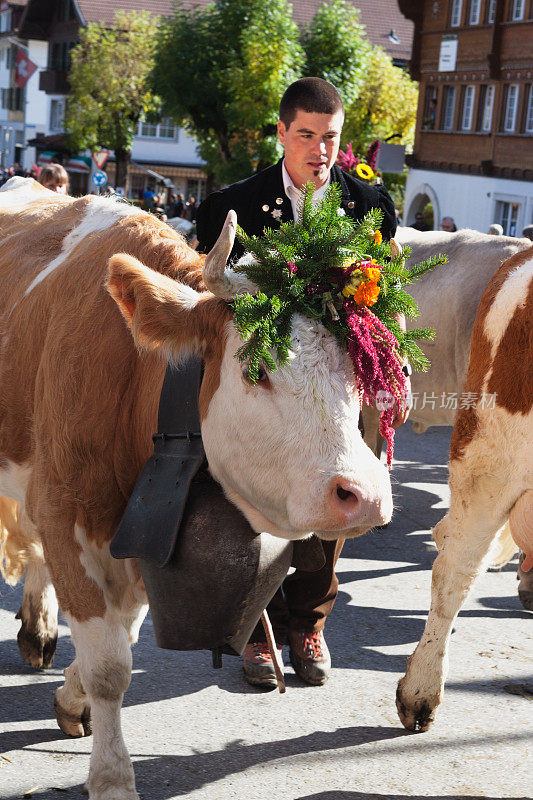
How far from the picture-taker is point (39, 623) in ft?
13.6

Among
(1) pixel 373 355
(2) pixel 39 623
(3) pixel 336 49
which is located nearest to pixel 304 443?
(1) pixel 373 355

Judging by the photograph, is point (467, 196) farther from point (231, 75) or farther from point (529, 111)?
point (231, 75)

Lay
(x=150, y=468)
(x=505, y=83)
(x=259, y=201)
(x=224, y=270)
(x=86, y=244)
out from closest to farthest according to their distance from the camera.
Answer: (x=224, y=270) → (x=150, y=468) → (x=86, y=244) → (x=259, y=201) → (x=505, y=83)

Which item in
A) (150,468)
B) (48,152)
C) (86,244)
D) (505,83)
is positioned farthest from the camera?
(48,152)

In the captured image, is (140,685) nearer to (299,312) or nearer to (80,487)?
(80,487)

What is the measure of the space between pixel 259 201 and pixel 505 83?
2692 centimetres

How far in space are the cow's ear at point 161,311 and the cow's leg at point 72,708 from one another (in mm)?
1350

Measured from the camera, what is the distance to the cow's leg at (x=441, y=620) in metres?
3.70

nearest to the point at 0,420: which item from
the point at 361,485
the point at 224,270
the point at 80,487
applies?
the point at 80,487

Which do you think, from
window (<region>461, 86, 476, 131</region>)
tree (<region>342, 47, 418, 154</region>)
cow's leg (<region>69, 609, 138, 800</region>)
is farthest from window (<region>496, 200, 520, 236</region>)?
cow's leg (<region>69, 609, 138, 800</region>)

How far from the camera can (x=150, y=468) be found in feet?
9.65

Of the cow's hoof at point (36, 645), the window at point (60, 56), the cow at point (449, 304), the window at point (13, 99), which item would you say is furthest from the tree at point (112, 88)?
the cow's hoof at point (36, 645)

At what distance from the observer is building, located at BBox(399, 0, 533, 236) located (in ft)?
90.1

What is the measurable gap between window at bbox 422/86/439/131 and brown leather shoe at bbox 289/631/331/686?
30.3 metres
